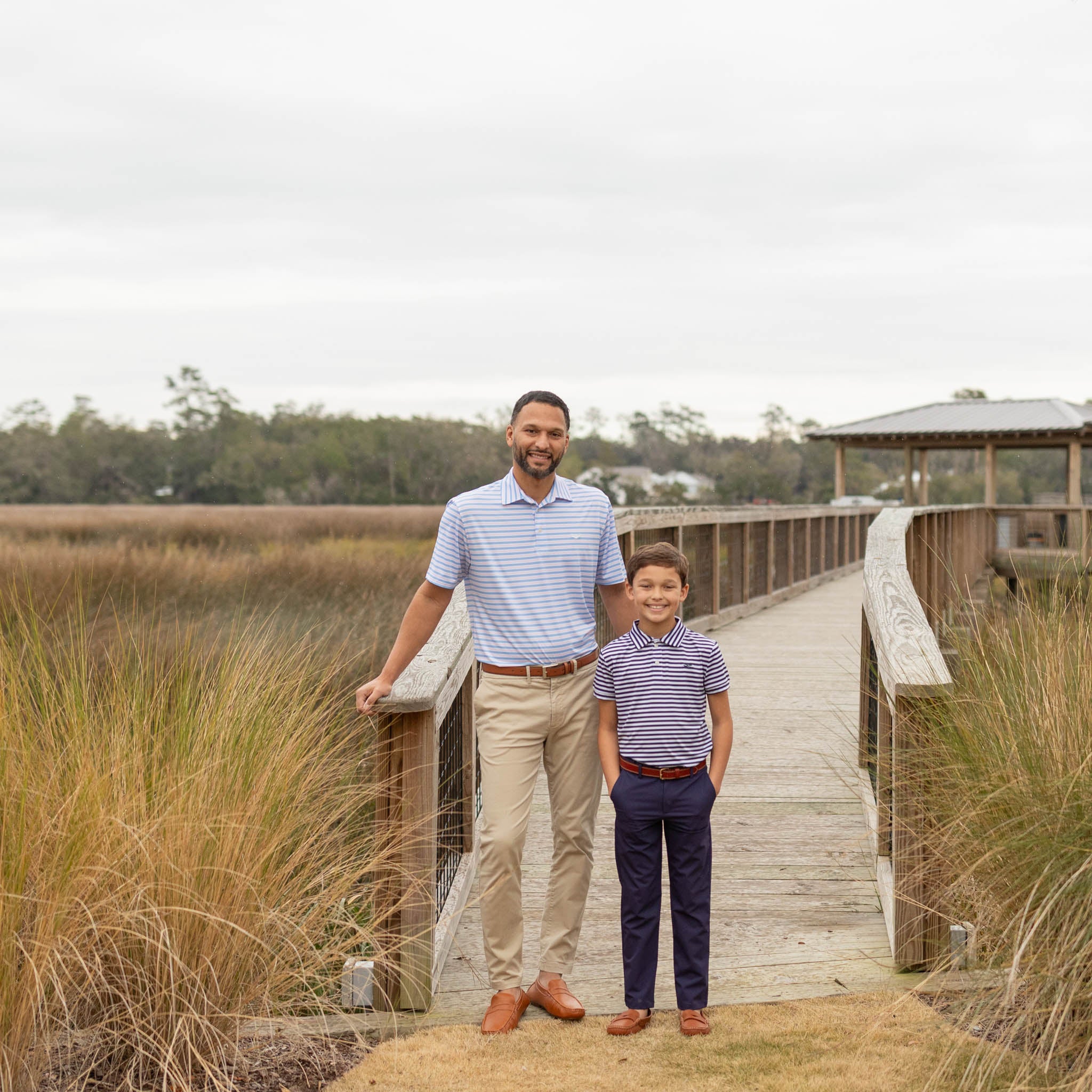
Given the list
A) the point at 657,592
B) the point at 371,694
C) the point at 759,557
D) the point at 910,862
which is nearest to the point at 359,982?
the point at 371,694

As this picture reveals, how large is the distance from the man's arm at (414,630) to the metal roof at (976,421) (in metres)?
23.5

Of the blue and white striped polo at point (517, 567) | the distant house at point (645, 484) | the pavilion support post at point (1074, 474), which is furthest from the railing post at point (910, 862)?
the distant house at point (645, 484)

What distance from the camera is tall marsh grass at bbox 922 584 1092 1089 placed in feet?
7.95

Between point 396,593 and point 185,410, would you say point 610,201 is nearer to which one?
point 396,593

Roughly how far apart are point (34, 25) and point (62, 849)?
940cm

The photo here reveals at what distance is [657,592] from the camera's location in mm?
3188

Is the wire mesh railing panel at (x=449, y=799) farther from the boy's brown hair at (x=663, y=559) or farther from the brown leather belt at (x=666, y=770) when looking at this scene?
the boy's brown hair at (x=663, y=559)

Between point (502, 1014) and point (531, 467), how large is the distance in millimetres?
1476

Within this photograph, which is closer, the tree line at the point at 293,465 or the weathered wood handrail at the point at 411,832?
the weathered wood handrail at the point at 411,832

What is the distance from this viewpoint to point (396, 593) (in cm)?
1111

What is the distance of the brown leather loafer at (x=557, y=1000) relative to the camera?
3.25m

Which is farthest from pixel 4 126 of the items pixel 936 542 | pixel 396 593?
pixel 936 542

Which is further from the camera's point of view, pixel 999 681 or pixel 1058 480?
pixel 1058 480

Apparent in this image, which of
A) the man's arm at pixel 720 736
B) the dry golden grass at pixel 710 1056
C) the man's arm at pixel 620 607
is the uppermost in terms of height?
the man's arm at pixel 620 607
